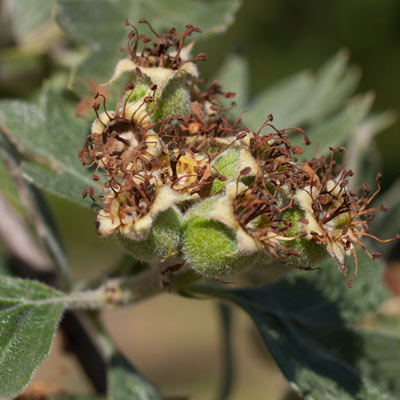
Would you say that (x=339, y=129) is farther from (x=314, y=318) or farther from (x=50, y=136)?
(x=50, y=136)

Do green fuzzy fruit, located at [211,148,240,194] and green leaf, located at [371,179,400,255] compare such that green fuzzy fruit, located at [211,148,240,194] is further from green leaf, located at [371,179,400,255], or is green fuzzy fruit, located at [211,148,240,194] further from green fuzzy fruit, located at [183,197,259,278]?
green leaf, located at [371,179,400,255]

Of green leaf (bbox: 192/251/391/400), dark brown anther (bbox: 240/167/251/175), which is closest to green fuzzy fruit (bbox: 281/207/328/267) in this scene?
dark brown anther (bbox: 240/167/251/175)

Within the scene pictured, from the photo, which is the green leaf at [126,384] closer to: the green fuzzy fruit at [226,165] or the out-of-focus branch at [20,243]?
the out-of-focus branch at [20,243]

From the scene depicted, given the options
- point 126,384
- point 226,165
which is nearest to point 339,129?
point 226,165

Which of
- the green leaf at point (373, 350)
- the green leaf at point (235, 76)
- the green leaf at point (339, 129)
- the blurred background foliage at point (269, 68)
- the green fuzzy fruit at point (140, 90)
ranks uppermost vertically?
the blurred background foliage at point (269, 68)

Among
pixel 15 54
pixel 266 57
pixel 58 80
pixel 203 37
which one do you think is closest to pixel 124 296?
pixel 203 37

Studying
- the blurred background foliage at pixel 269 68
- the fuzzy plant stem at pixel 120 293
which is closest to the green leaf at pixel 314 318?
the fuzzy plant stem at pixel 120 293
